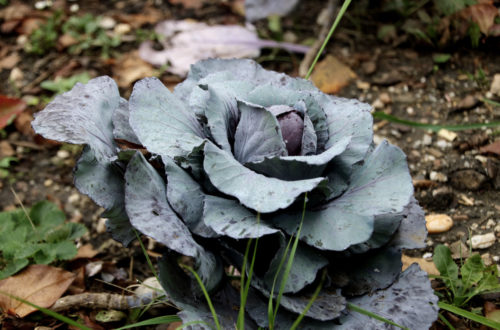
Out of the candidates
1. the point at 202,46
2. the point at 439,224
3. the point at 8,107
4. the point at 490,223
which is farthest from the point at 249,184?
the point at 202,46

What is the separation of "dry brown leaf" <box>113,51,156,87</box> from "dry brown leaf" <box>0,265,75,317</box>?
119 centimetres

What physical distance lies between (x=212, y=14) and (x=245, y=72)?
147 cm

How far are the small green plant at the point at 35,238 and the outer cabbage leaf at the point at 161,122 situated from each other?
52cm

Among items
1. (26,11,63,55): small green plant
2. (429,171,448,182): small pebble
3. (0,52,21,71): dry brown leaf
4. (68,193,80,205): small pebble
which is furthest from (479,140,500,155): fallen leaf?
(0,52,21,71): dry brown leaf

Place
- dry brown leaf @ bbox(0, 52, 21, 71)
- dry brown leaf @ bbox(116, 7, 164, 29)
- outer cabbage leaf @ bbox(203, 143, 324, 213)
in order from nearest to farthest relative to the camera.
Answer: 1. outer cabbage leaf @ bbox(203, 143, 324, 213)
2. dry brown leaf @ bbox(0, 52, 21, 71)
3. dry brown leaf @ bbox(116, 7, 164, 29)

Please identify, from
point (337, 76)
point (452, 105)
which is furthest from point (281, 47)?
point (452, 105)

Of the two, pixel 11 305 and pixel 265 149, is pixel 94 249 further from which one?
pixel 265 149

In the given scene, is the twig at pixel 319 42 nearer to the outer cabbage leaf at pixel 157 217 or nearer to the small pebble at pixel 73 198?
the small pebble at pixel 73 198

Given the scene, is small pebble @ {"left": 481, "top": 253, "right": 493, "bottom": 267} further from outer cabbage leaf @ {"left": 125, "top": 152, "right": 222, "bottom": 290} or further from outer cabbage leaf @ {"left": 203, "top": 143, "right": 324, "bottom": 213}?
outer cabbage leaf @ {"left": 125, "top": 152, "right": 222, "bottom": 290}

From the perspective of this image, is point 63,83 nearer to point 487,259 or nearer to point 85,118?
point 85,118

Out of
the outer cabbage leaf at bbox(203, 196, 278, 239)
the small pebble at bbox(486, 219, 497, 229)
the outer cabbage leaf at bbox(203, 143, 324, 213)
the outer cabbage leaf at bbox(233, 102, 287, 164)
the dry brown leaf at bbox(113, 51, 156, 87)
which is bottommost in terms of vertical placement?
the small pebble at bbox(486, 219, 497, 229)

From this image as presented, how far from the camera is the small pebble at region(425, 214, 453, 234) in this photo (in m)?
1.65

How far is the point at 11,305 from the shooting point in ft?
4.52

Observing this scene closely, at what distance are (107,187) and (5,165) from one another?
108cm
